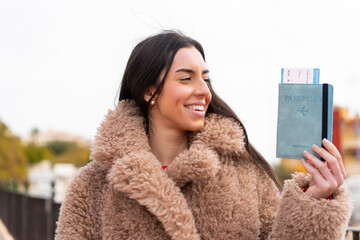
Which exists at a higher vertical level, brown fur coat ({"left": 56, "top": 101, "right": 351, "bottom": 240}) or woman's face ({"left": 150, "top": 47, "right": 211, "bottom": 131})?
woman's face ({"left": 150, "top": 47, "right": 211, "bottom": 131})

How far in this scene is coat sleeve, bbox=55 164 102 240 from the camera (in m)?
2.33

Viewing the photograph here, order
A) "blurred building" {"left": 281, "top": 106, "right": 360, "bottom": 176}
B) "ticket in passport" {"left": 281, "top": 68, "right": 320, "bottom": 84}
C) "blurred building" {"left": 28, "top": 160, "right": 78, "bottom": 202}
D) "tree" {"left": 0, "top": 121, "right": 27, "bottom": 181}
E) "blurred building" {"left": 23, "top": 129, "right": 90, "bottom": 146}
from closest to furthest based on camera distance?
1. "ticket in passport" {"left": 281, "top": 68, "right": 320, "bottom": 84}
2. "blurred building" {"left": 28, "top": 160, "right": 78, "bottom": 202}
3. "tree" {"left": 0, "top": 121, "right": 27, "bottom": 181}
4. "blurred building" {"left": 281, "top": 106, "right": 360, "bottom": 176}
5. "blurred building" {"left": 23, "top": 129, "right": 90, "bottom": 146}

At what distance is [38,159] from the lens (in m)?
79.6

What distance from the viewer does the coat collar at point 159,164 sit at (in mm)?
2164

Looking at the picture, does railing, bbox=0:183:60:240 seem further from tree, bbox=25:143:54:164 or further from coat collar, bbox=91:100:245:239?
tree, bbox=25:143:54:164

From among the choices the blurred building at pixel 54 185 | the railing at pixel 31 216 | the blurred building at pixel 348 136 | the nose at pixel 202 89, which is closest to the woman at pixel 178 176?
the nose at pixel 202 89

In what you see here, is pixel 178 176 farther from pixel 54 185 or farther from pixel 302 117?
pixel 54 185

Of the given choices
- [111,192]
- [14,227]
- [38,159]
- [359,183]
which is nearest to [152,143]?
[111,192]

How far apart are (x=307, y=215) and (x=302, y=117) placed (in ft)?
1.41

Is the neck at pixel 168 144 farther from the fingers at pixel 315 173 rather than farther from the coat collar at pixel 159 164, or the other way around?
the fingers at pixel 315 173

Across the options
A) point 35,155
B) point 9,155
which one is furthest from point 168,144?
point 35,155

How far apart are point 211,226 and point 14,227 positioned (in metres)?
8.64

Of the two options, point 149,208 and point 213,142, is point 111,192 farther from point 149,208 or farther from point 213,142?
point 213,142

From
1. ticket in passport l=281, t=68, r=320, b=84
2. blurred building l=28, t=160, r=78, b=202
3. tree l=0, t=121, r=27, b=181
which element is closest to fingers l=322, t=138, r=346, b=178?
ticket in passport l=281, t=68, r=320, b=84
